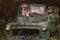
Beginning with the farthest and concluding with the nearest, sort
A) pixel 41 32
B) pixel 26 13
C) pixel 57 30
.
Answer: pixel 57 30, pixel 26 13, pixel 41 32

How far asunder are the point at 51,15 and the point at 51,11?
281 mm

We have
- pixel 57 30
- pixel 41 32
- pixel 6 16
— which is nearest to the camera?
pixel 41 32

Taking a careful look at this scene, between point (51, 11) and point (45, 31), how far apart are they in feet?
5.91

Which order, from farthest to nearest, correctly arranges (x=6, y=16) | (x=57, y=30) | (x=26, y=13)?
1. (x=6, y=16)
2. (x=57, y=30)
3. (x=26, y=13)

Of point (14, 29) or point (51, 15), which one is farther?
point (51, 15)

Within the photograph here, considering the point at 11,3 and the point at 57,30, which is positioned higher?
the point at 11,3

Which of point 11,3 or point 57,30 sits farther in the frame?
point 11,3

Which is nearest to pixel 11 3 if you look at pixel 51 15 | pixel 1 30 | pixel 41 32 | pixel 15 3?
pixel 15 3

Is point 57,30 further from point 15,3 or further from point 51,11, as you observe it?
point 15,3

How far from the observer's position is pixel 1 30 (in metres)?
9.69

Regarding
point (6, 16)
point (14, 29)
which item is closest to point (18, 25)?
point (14, 29)

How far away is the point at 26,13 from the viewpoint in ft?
28.2

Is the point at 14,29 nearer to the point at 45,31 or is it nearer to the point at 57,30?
the point at 45,31

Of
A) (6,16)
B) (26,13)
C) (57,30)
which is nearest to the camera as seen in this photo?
(26,13)
